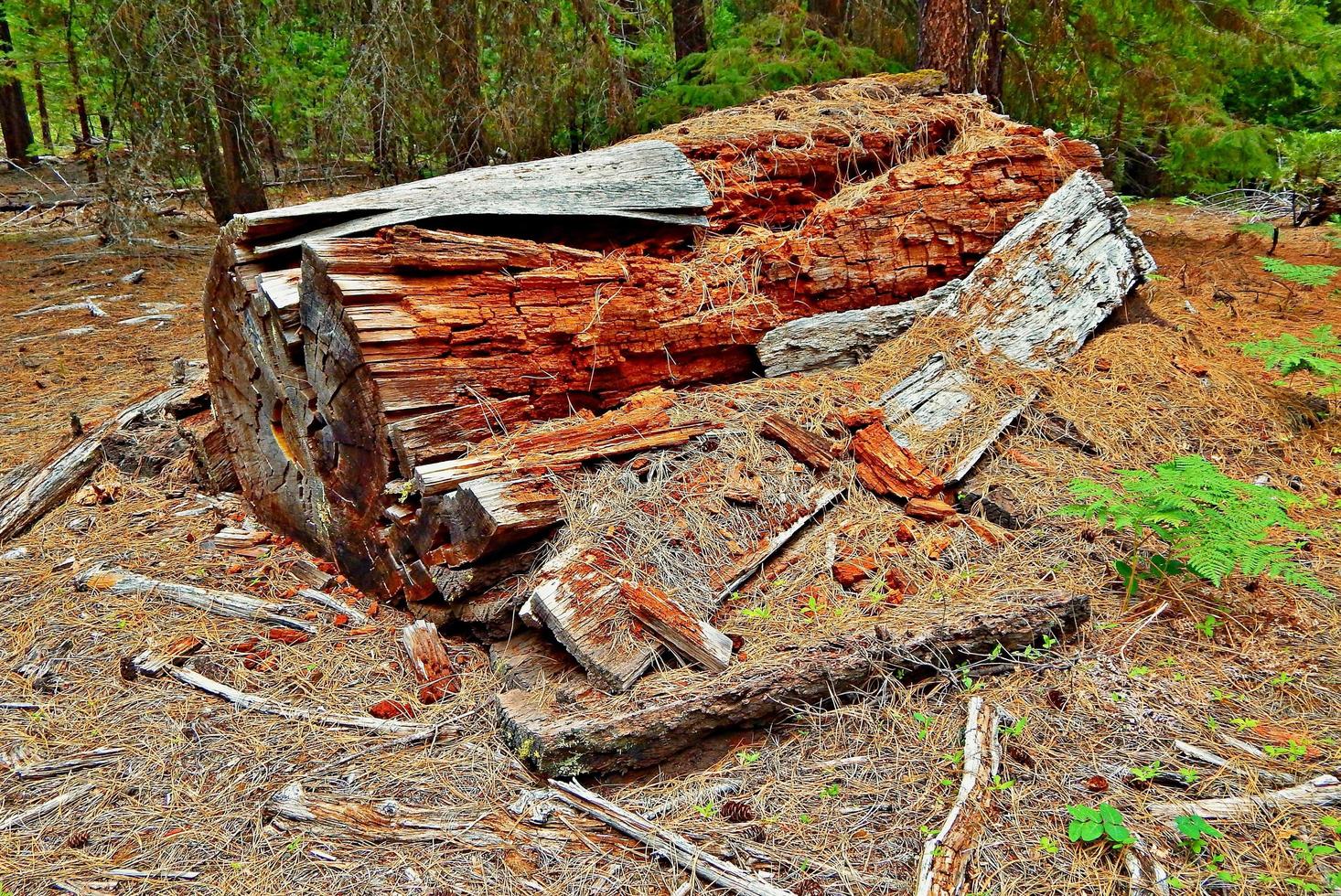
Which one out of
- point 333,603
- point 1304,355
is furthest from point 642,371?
point 1304,355

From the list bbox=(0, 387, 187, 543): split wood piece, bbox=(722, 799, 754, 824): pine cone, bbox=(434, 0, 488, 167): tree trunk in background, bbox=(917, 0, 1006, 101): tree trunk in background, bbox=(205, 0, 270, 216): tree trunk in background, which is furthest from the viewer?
bbox=(205, 0, 270, 216): tree trunk in background

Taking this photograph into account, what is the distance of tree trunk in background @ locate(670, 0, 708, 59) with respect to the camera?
345 inches

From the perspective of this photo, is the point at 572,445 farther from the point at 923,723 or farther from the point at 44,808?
the point at 44,808

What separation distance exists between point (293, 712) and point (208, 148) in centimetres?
668

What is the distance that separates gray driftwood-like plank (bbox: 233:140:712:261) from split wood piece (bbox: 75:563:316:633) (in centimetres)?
154

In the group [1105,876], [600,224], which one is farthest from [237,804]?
[600,224]

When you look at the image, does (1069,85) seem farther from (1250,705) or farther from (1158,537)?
(1250,705)

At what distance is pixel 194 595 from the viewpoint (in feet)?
11.7

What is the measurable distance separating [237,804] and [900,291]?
4.03 metres

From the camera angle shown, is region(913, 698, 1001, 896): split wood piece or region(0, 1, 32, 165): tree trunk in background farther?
region(0, 1, 32, 165): tree trunk in background

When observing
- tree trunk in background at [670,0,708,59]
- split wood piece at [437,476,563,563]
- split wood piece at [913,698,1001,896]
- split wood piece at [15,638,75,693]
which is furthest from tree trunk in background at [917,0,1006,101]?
split wood piece at [15,638,75,693]

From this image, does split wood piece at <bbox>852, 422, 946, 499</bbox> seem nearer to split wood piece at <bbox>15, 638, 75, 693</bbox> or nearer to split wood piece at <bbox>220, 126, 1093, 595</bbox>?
split wood piece at <bbox>220, 126, 1093, 595</bbox>

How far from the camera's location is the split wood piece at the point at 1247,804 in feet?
7.08

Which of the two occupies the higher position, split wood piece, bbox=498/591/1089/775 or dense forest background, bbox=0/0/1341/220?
dense forest background, bbox=0/0/1341/220
